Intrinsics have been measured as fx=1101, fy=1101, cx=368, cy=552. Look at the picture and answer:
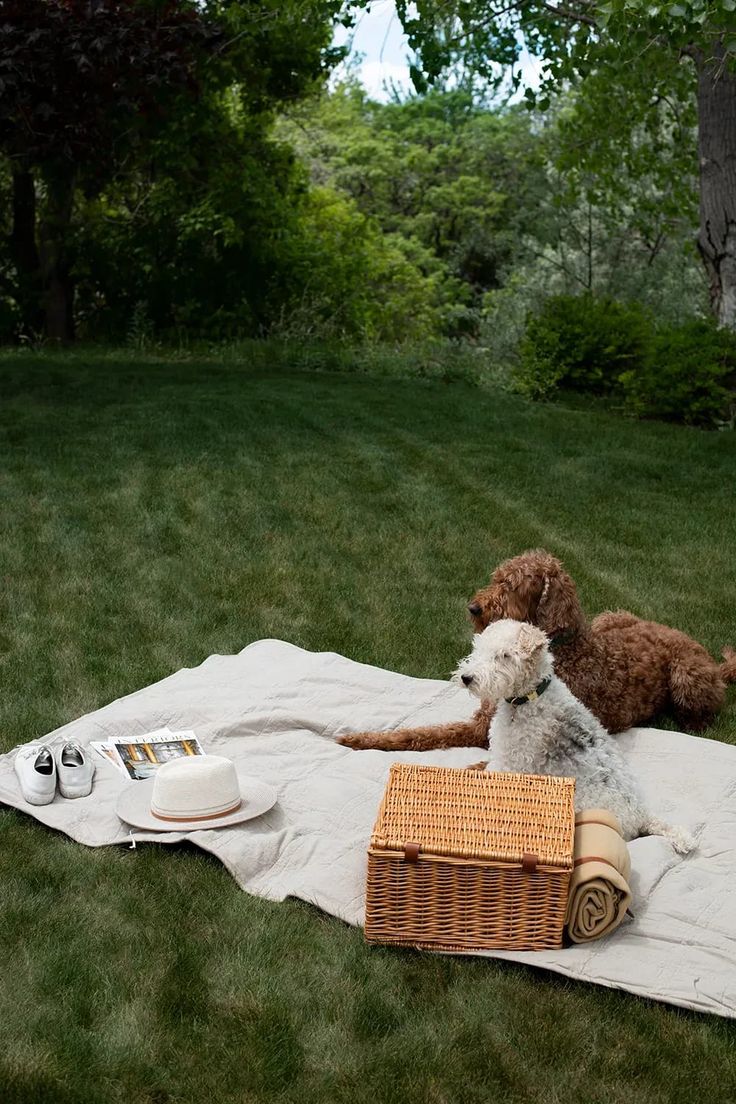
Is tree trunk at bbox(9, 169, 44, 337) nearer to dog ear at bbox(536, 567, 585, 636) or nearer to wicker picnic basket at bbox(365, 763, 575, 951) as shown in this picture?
dog ear at bbox(536, 567, 585, 636)

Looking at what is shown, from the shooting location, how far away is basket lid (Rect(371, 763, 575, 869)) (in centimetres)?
314

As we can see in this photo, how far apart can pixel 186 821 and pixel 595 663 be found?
1747 mm

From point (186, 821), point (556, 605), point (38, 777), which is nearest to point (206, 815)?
point (186, 821)

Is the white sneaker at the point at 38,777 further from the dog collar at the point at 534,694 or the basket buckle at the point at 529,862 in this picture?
the basket buckle at the point at 529,862

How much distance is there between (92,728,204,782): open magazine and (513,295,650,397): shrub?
8.41 meters

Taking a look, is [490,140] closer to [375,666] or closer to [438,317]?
[438,317]

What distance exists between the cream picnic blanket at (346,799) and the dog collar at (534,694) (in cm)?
60

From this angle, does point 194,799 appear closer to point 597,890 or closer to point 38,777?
point 38,777

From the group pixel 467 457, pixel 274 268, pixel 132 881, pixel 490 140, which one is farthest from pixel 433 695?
pixel 490 140

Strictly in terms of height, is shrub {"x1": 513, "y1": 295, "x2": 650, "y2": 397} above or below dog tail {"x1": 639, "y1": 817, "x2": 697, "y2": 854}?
above

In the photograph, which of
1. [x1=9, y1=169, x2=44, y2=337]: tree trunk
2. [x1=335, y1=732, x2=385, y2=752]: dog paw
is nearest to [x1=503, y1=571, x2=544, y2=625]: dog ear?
[x1=335, y1=732, x2=385, y2=752]: dog paw

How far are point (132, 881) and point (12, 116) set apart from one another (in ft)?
32.5

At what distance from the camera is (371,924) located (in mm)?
3256

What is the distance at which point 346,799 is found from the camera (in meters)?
4.00
